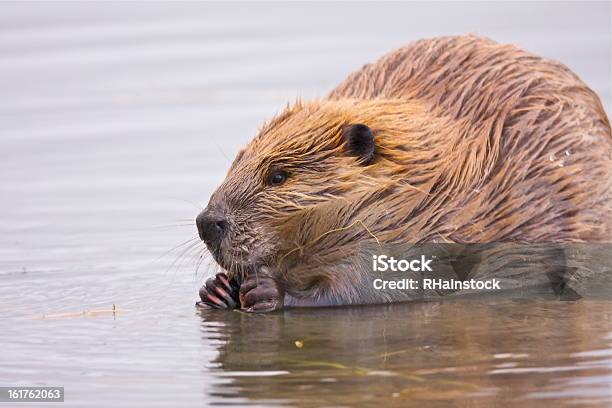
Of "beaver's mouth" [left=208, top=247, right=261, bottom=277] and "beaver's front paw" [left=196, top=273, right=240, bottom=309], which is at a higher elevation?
"beaver's mouth" [left=208, top=247, right=261, bottom=277]

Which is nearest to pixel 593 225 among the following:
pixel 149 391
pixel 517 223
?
pixel 517 223

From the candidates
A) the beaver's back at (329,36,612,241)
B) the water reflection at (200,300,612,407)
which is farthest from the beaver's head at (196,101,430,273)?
the beaver's back at (329,36,612,241)

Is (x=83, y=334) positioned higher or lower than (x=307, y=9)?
higher

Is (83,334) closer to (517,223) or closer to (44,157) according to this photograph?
(517,223)

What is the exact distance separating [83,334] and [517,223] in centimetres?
213

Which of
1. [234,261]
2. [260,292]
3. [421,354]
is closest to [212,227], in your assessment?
[234,261]

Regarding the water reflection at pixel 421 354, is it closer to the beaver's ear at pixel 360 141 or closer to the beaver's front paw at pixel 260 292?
the beaver's front paw at pixel 260 292

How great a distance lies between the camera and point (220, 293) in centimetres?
809

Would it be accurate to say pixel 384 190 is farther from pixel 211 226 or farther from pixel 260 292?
pixel 211 226

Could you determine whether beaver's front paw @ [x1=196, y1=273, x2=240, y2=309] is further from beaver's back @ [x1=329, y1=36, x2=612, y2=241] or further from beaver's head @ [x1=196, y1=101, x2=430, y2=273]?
beaver's back @ [x1=329, y1=36, x2=612, y2=241]

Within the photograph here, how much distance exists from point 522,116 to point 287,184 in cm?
126

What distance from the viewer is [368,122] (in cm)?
821

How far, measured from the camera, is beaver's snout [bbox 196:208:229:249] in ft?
25.6

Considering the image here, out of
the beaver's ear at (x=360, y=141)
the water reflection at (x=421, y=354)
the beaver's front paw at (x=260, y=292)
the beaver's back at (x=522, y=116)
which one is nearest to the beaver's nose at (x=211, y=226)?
the beaver's front paw at (x=260, y=292)
